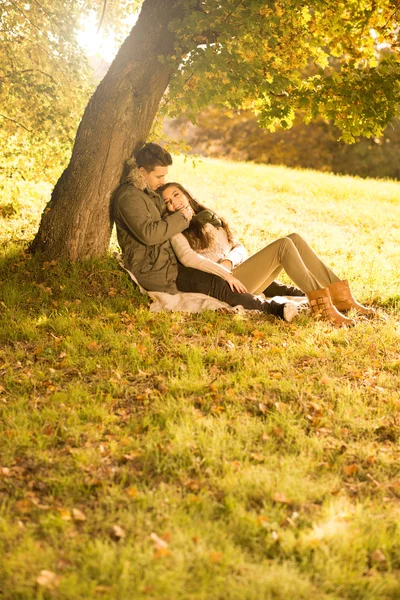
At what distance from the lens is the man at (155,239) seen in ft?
21.4

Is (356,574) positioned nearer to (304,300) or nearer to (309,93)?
(304,300)

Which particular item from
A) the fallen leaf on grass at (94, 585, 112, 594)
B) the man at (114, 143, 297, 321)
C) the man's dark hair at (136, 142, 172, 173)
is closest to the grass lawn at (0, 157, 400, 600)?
the fallen leaf on grass at (94, 585, 112, 594)

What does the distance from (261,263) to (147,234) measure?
4.06ft

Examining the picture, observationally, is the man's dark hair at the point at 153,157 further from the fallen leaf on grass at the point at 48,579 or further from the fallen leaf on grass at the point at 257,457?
the fallen leaf on grass at the point at 48,579

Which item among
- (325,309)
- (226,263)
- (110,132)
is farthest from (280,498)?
(110,132)

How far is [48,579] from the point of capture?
2.86 metres

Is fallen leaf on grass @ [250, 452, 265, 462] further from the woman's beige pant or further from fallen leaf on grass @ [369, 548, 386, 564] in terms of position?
the woman's beige pant

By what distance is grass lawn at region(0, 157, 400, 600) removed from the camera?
2979 mm

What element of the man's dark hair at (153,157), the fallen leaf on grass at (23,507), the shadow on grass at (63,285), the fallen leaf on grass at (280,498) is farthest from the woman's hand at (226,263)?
the fallen leaf on grass at (23,507)

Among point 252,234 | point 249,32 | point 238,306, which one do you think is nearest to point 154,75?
point 249,32

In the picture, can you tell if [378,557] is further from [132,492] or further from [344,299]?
[344,299]

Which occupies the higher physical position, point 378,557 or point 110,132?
point 110,132

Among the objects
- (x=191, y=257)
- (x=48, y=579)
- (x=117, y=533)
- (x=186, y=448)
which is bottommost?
(x=48, y=579)

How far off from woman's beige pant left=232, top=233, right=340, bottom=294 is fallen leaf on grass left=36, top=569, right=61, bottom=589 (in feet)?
14.0
